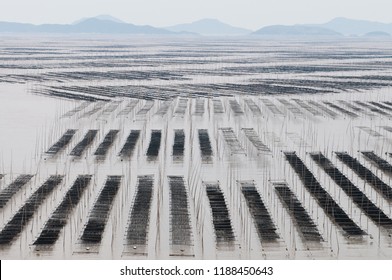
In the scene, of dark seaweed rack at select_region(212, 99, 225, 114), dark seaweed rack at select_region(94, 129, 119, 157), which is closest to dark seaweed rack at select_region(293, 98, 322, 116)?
dark seaweed rack at select_region(212, 99, 225, 114)

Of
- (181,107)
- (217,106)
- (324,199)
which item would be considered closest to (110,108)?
(181,107)

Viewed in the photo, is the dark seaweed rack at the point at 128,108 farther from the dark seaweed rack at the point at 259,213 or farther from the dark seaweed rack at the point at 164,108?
the dark seaweed rack at the point at 259,213

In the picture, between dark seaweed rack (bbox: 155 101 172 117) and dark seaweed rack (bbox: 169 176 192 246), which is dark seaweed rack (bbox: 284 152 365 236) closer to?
dark seaweed rack (bbox: 169 176 192 246)

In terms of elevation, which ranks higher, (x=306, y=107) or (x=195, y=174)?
(x=306, y=107)

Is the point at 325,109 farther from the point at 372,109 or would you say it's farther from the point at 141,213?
the point at 141,213

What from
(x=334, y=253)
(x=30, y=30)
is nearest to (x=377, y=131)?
(x=334, y=253)

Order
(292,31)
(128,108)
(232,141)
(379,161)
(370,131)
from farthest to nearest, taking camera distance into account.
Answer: (292,31) < (128,108) < (370,131) < (232,141) < (379,161)

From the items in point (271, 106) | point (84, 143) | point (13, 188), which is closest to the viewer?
point (13, 188)
